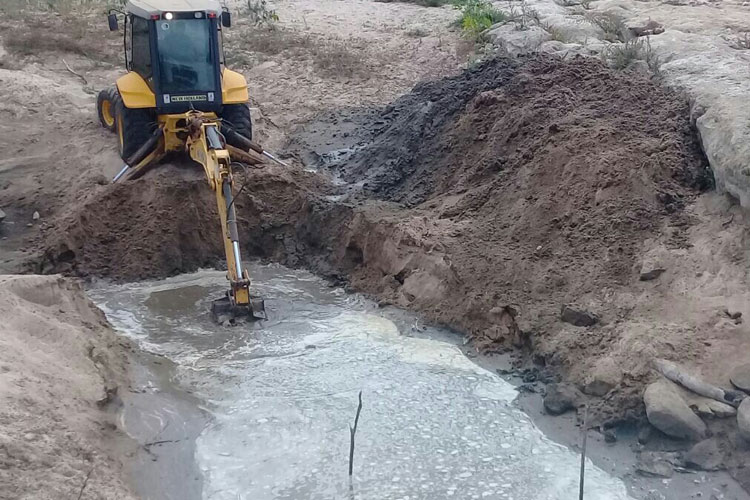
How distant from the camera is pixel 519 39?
14586 millimetres

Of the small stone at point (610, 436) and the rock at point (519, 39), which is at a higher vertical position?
the rock at point (519, 39)

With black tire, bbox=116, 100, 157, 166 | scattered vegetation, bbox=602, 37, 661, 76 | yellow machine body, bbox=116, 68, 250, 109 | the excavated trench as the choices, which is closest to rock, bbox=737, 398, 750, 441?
the excavated trench

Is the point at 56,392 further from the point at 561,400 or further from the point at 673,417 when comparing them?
the point at 673,417

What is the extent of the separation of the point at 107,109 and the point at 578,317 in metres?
7.25

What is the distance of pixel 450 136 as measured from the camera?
10.9 metres

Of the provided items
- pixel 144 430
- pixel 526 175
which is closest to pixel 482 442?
pixel 144 430

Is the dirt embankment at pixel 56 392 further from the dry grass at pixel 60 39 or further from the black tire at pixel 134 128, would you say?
the dry grass at pixel 60 39

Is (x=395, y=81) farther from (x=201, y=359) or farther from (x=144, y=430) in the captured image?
(x=144, y=430)

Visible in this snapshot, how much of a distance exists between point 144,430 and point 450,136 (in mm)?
5667

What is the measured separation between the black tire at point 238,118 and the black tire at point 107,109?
1469 millimetres

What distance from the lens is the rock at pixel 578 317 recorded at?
24.8 ft

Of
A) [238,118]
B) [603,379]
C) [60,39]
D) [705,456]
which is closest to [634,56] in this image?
[238,118]

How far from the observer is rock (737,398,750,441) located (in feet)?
19.9

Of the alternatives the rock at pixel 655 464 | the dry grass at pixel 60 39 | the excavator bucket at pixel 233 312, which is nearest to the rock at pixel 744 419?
the rock at pixel 655 464
